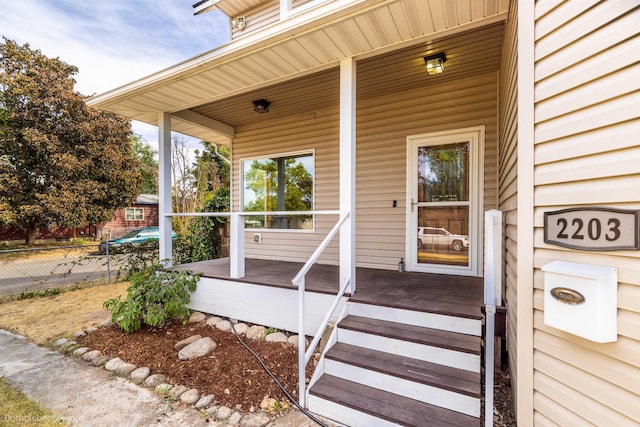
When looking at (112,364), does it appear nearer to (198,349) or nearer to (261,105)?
(198,349)

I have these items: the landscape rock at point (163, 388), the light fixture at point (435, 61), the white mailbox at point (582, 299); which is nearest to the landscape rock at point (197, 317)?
the landscape rock at point (163, 388)

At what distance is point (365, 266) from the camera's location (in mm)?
4555

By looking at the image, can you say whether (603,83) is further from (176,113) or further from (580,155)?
(176,113)

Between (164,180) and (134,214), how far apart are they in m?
17.7

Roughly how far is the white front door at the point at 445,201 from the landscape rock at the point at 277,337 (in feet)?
6.50

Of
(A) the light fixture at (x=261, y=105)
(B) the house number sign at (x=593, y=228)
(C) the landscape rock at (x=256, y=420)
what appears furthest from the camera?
(A) the light fixture at (x=261, y=105)

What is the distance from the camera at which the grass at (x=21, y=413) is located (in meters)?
2.09

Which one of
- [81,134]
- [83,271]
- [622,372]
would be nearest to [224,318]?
[622,372]

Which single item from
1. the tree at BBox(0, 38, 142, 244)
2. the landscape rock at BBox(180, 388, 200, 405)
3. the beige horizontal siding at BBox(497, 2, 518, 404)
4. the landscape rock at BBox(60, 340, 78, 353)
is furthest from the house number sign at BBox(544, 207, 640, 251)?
the tree at BBox(0, 38, 142, 244)

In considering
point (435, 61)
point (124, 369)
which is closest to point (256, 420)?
point (124, 369)

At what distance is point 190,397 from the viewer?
235cm

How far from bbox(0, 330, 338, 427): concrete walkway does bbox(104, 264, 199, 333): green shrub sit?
587mm

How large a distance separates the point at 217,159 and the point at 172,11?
27.6 ft

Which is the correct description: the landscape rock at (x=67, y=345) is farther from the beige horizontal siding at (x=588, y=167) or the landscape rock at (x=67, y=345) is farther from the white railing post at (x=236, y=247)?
the beige horizontal siding at (x=588, y=167)
